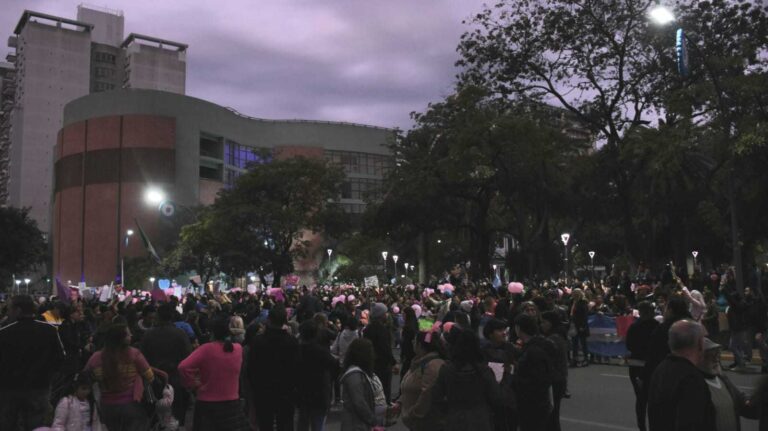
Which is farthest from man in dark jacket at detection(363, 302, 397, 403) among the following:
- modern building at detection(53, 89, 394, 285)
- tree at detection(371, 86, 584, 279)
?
modern building at detection(53, 89, 394, 285)

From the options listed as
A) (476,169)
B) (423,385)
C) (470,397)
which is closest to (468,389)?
(470,397)

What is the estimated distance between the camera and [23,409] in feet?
23.4

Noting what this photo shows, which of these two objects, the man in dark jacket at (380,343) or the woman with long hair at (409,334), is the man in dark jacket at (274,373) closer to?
the man in dark jacket at (380,343)

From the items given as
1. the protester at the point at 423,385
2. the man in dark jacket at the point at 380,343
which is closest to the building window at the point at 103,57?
the man in dark jacket at the point at 380,343

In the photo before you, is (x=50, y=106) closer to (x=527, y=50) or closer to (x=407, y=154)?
(x=407, y=154)

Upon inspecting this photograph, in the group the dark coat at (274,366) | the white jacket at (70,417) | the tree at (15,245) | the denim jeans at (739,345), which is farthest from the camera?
the tree at (15,245)

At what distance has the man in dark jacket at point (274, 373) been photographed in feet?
24.7

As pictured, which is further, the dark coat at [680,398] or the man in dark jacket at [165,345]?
the man in dark jacket at [165,345]

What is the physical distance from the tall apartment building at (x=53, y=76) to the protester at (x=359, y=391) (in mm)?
116264

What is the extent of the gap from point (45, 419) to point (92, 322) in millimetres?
6626

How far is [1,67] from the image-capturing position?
129m

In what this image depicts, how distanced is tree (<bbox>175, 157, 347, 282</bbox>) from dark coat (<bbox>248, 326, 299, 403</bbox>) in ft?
150

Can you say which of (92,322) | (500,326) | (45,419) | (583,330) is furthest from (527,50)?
(45,419)

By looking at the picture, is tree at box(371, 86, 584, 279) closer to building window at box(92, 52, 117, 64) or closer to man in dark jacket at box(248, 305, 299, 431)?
man in dark jacket at box(248, 305, 299, 431)
